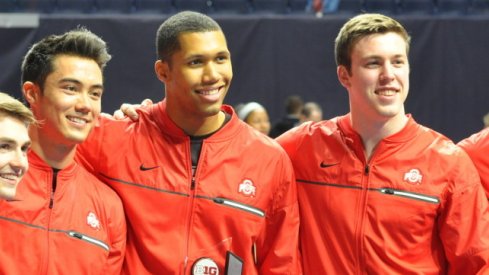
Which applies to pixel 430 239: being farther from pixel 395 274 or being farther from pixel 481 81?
pixel 481 81

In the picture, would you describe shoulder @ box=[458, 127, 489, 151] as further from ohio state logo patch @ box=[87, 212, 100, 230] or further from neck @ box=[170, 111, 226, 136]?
ohio state logo patch @ box=[87, 212, 100, 230]

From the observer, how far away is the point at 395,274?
3.83 meters

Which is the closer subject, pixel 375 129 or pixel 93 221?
pixel 93 221

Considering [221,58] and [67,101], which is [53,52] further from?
[221,58]

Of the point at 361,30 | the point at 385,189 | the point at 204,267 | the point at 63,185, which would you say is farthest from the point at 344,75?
the point at 63,185

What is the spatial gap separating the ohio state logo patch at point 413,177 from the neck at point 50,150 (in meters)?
1.39

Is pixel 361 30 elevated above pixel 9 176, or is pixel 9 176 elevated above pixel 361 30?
pixel 361 30

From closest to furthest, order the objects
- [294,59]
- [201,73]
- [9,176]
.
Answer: [9,176] < [201,73] < [294,59]

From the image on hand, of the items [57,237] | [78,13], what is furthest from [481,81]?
[57,237]

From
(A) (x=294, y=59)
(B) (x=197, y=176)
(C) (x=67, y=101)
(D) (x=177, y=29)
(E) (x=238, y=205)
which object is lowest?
(E) (x=238, y=205)

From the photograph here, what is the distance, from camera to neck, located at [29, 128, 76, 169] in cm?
364

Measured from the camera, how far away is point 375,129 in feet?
13.0

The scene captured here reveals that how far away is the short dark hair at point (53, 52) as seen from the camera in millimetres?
3662

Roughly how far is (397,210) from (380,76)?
56 cm
